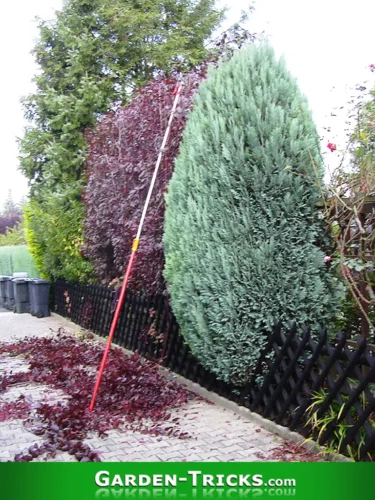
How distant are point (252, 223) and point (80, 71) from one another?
9.85m

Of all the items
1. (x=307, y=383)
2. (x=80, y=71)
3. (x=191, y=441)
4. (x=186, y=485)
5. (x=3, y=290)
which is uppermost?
(x=80, y=71)

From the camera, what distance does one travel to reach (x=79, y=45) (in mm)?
12359

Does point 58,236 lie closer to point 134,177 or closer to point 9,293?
point 134,177

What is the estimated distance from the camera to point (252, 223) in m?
4.06

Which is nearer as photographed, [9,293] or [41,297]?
[41,297]

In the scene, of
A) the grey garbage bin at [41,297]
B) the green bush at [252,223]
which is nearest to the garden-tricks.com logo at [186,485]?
the green bush at [252,223]

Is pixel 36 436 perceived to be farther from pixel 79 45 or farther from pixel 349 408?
pixel 79 45

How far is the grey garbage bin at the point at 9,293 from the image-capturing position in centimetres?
1385

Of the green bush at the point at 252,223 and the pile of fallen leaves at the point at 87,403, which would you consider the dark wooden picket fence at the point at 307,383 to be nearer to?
the green bush at the point at 252,223

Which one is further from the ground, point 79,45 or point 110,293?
point 79,45

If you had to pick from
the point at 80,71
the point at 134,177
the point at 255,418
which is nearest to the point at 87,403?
the point at 255,418

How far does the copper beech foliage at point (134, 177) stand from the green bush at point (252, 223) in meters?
1.30

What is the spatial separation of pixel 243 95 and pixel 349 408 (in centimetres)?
255

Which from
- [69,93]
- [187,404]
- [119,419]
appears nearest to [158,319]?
[187,404]
